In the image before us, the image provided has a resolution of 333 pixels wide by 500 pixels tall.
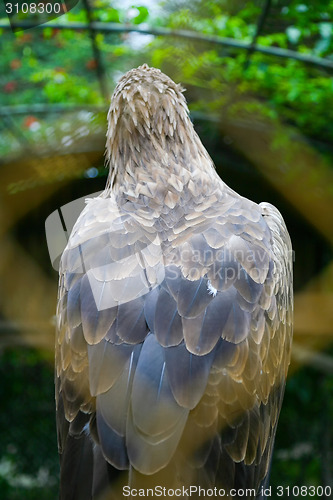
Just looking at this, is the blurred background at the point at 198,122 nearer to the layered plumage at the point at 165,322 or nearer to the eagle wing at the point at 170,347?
the layered plumage at the point at 165,322

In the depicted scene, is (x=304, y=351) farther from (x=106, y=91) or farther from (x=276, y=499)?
(x=106, y=91)

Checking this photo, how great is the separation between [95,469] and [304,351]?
1.07 m

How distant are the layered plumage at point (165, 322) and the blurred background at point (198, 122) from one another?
218mm

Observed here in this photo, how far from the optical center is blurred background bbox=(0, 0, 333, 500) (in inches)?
54.7

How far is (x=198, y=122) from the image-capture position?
57.4 inches

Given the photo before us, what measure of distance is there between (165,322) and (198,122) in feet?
2.20

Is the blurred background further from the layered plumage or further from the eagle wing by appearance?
the eagle wing

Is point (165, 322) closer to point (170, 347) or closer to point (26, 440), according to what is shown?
point (170, 347)

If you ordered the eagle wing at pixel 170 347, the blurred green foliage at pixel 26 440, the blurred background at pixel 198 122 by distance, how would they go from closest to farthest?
the eagle wing at pixel 170 347, the blurred background at pixel 198 122, the blurred green foliage at pixel 26 440

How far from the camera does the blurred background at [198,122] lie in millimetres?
1390

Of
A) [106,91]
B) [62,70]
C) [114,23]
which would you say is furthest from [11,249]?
[114,23]

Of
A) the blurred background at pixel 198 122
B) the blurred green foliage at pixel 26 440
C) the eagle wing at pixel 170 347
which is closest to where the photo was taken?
the eagle wing at pixel 170 347

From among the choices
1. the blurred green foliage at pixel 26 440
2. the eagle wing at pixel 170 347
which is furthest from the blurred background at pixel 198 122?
the eagle wing at pixel 170 347

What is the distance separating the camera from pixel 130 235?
1.06 meters
